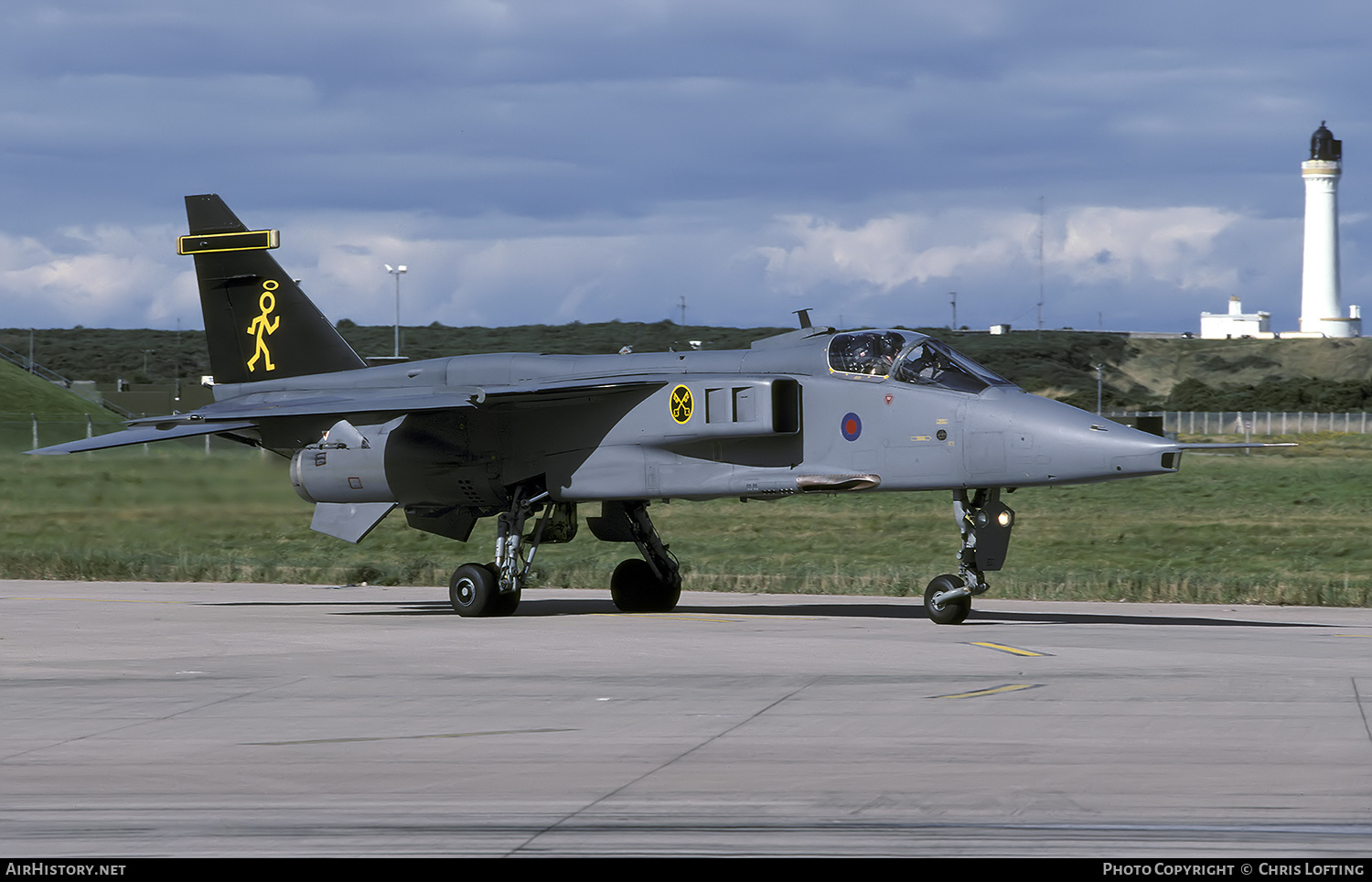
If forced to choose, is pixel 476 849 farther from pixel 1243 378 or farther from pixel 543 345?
pixel 1243 378

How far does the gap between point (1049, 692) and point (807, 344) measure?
7.26 meters

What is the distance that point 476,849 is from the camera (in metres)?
6.86

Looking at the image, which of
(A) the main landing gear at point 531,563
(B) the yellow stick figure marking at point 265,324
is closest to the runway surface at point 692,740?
(A) the main landing gear at point 531,563

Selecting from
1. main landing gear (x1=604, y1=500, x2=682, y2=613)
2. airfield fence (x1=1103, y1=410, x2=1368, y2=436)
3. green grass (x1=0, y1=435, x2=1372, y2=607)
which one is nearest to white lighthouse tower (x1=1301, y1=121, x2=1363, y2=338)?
airfield fence (x1=1103, y1=410, x2=1368, y2=436)

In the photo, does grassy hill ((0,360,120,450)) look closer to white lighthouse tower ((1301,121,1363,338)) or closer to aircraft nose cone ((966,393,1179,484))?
aircraft nose cone ((966,393,1179,484))

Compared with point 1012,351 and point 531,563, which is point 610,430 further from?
point 1012,351

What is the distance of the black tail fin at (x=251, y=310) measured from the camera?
72.3ft

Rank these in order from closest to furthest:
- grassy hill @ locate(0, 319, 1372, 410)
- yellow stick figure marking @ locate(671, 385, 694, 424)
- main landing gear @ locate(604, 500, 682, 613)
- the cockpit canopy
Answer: the cockpit canopy, yellow stick figure marking @ locate(671, 385, 694, 424), main landing gear @ locate(604, 500, 682, 613), grassy hill @ locate(0, 319, 1372, 410)

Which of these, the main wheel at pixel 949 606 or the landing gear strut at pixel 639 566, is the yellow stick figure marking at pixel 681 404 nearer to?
the landing gear strut at pixel 639 566

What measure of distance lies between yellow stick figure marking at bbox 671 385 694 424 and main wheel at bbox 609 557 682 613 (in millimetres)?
2688

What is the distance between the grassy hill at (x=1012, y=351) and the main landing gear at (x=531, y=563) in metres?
89.2

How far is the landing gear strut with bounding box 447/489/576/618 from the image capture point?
62.8 ft

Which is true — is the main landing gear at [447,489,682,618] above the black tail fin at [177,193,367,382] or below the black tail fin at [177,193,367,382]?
below
